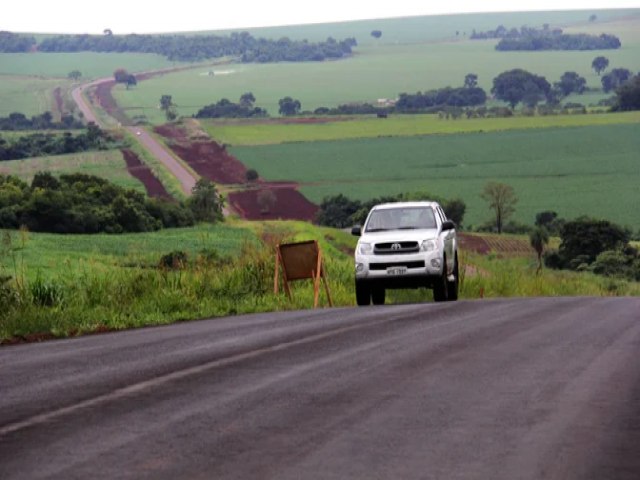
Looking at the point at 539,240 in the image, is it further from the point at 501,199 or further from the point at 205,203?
the point at 205,203

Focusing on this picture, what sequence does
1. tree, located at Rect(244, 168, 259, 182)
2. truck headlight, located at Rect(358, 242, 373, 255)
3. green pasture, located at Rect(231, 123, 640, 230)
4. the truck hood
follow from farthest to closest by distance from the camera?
1. tree, located at Rect(244, 168, 259, 182)
2. green pasture, located at Rect(231, 123, 640, 230)
3. truck headlight, located at Rect(358, 242, 373, 255)
4. the truck hood

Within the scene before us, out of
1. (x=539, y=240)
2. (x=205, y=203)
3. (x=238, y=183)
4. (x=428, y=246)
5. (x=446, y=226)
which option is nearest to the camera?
(x=428, y=246)

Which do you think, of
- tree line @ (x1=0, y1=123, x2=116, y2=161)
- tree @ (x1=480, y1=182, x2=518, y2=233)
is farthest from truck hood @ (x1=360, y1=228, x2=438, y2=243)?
tree line @ (x1=0, y1=123, x2=116, y2=161)

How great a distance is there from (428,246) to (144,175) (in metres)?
97.1

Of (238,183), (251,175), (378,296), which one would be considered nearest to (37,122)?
(251,175)

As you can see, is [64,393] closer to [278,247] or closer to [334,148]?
[278,247]

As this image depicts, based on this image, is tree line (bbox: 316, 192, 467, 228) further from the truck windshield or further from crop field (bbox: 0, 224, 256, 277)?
the truck windshield

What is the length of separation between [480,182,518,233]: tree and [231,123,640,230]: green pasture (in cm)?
95

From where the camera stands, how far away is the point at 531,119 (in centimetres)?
17612

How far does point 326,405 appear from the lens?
10344 millimetres

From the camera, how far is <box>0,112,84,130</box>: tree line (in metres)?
174

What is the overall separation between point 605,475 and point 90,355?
25.6ft

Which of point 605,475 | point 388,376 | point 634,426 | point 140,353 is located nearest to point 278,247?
point 140,353

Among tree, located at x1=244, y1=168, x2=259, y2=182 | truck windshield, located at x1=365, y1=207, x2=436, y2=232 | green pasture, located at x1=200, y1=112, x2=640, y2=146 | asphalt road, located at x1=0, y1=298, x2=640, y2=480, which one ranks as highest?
asphalt road, located at x1=0, y1=298, x2=640, y2=480
